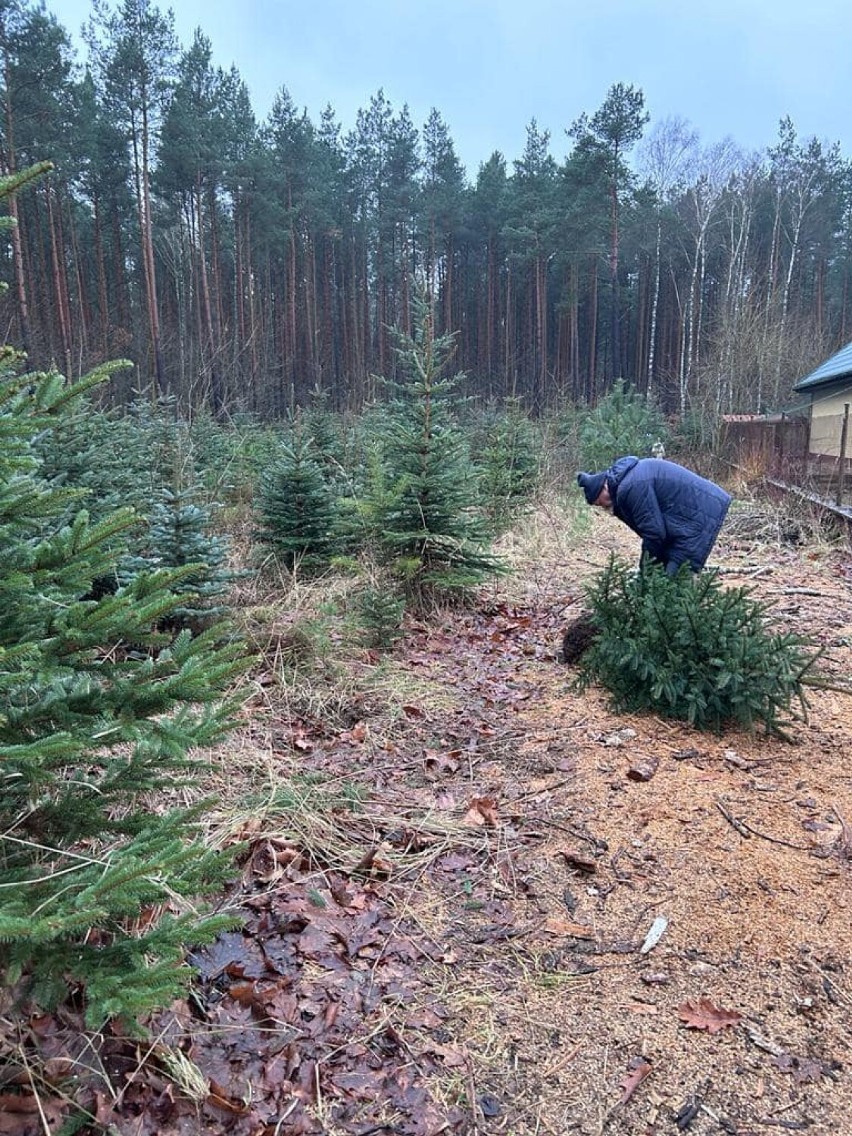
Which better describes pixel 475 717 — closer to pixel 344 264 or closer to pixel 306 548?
pixel 306 548

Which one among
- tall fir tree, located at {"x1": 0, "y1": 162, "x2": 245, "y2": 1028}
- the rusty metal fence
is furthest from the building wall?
tall fir tree, located at {"x1": 0, "y1": 162, "x2": 245, "y2": 1028}

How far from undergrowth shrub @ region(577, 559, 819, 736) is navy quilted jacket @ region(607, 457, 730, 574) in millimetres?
525

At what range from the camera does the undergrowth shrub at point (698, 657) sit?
371 cm

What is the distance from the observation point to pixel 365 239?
36.7 metres

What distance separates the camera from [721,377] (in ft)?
66.5

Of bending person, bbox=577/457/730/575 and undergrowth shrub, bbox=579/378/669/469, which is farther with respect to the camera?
undergrowth shrub, bbox=579/378/669/469

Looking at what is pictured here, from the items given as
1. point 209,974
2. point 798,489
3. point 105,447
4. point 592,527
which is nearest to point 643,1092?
point 209,974

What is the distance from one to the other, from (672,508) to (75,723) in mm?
4024

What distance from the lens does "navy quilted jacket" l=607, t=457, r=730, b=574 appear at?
15.7 feet

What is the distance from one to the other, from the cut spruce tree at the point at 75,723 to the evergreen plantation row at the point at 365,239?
10.2 m

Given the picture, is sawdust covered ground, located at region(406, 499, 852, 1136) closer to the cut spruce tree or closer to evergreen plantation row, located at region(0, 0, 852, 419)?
the cut spruce tree

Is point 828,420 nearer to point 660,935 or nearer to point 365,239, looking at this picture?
point 660,935

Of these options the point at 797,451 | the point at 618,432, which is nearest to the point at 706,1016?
the point at 797,451

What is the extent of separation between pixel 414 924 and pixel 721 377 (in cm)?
2072
